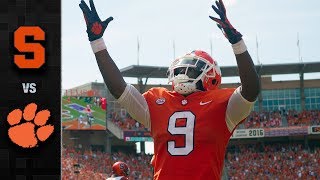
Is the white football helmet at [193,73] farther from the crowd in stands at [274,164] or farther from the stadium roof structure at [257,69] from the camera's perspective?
the stadium roof structure at [257,69]

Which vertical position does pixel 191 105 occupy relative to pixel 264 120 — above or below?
above

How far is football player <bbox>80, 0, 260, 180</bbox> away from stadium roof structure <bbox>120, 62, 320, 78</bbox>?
27661 millimetres

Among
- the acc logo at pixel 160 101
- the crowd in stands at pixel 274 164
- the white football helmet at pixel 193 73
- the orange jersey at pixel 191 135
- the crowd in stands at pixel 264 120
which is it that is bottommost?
the crowd in stands at pixel 274 164

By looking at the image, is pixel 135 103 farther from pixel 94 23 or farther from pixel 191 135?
pixel 94 23

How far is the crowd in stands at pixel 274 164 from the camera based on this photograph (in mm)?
27906

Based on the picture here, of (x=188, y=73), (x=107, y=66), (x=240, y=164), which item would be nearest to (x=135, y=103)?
(x=107, y=66)

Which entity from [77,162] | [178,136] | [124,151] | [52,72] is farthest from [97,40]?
[124,151]

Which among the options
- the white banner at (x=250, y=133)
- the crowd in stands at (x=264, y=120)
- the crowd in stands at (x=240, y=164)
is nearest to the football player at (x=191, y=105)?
the crowd in stands at (x=240, y=164)

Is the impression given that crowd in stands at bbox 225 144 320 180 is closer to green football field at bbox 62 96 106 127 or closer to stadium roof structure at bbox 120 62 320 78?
stadium roof structure at bbox 120 62 320 78

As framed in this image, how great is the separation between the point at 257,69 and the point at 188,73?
29835 mm

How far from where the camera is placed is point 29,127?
Result: 452 centimetres

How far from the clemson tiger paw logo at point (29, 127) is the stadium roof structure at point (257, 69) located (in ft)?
90.4

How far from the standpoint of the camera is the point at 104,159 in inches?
1125

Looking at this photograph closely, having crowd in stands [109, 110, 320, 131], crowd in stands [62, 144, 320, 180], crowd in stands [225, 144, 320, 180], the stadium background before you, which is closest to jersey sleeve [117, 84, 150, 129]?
crowd in stands [62, 144, 320, 180]
